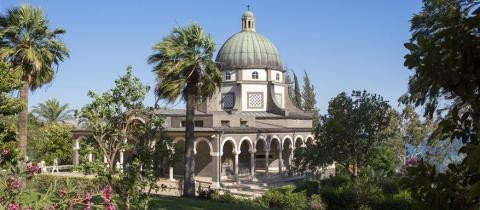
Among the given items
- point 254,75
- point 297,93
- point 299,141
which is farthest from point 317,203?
point 297,93

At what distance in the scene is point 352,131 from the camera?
1086 inches

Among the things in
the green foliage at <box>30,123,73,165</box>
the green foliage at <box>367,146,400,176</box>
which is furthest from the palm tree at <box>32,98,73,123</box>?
the green foliage at <box>367,146,400,176</box>

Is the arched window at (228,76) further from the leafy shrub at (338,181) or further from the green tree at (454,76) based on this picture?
the green tree at (454,76)

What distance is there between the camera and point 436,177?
332 cm

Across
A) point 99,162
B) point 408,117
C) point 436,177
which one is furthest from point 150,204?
point 408,117

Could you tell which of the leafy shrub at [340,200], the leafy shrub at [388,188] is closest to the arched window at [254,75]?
the leafy shrub at [388,188]

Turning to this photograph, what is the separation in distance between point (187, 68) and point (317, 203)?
25.9ft

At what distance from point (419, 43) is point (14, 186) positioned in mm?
5288

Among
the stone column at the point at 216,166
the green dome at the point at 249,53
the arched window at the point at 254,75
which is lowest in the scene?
the stone column at the point at 216,166

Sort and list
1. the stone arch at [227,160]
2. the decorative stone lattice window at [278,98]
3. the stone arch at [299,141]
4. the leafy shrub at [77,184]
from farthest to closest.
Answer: the decorative stone lattice window at [278,98] → the stone arch at [299,141] → the stone arch at [227,160] → the leafy shrub at [77,184]

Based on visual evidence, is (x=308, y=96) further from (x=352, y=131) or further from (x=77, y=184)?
(x=77, y=184)

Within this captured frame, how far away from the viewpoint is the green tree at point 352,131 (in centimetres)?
2772

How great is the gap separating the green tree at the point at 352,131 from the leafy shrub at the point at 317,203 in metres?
7.69

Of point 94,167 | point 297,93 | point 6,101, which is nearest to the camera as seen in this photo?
point 94,167
